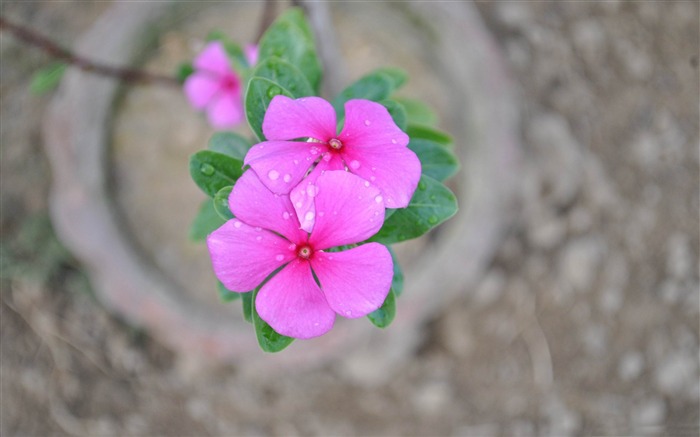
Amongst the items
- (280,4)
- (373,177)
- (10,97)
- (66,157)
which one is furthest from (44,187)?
(373,177)

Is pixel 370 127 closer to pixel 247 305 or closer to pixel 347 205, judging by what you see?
pixel 347 205

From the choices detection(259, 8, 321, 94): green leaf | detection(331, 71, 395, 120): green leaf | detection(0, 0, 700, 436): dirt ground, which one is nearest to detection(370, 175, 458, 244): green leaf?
detection(331, 71, 395, 120): green leaf

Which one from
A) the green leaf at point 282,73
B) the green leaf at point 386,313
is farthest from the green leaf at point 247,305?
the green leaf at point 282,73

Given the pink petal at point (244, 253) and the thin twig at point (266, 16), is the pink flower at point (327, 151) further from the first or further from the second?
the thin twig at point (266, 16)

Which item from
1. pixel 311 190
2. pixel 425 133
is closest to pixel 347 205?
pixel 311 190

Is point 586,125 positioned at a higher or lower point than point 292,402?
higher

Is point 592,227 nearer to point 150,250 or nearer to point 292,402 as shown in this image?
point 292,402

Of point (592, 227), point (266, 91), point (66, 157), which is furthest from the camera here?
point (592, 227)
